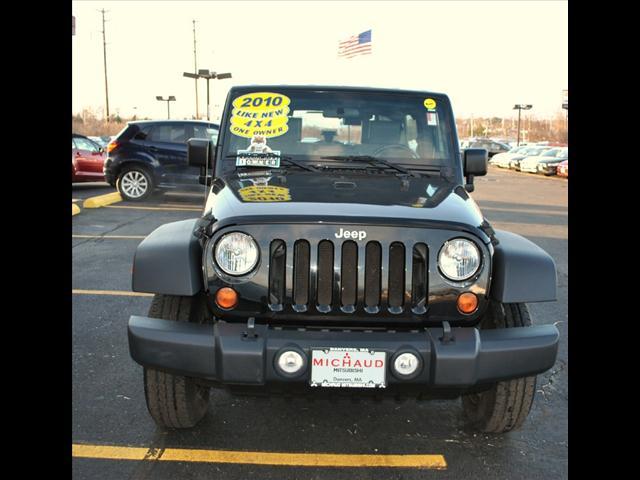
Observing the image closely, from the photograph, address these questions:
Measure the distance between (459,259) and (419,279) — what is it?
0.67 feet

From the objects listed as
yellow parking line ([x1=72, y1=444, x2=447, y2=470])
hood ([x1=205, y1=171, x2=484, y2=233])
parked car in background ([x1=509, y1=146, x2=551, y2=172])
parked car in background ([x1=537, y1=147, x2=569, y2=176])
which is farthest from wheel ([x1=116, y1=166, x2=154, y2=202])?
parked car in background ([x1=509, y1=146, x2=551, y2=172])

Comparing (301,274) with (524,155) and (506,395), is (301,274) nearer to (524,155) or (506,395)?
(506,395)

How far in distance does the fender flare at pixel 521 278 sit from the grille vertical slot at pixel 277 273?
98cm

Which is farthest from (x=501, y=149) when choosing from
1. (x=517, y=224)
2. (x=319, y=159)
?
(x=319, y=159)

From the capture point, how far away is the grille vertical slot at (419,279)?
9.18 ft

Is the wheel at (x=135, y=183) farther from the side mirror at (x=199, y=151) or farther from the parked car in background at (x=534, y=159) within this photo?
the parked car in background at (x=534, y=159)

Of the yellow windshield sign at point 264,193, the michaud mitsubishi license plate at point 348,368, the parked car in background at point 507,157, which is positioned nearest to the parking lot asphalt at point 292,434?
the michaud mitsubishi license plate at point 348,368

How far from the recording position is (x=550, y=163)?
30.1 meters

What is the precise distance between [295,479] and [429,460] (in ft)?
2.29

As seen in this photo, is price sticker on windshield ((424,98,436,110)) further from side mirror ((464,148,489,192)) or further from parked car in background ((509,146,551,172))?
parked car in background ((509,146,551,172))

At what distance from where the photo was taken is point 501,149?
45625 millimetres

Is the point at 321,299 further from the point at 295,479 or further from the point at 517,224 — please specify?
the point at 517,224
